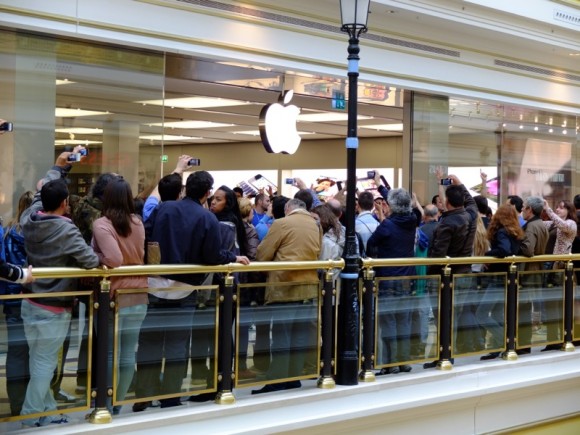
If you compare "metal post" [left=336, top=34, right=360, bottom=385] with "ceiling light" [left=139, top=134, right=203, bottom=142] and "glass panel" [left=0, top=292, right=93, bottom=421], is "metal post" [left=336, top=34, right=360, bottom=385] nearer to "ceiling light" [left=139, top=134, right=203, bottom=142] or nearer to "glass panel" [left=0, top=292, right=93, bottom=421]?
"glass panel" [left=0, top=292, right=93, bottom=421]

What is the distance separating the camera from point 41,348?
20.1ft

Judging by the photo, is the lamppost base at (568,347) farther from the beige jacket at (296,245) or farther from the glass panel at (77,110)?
the glass panel at (77,110)

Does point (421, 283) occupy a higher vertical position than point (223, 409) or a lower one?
higher

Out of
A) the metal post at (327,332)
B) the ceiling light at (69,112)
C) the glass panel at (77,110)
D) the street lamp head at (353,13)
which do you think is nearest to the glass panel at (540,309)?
the metal post at (327,332)

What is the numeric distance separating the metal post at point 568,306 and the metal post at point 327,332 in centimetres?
394

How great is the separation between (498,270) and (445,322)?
107 centimetres

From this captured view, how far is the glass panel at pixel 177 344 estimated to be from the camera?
6.71m

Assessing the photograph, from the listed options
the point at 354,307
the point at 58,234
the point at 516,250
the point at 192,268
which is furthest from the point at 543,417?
Result: the point at 58,234

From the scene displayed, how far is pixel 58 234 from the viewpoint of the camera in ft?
20.4

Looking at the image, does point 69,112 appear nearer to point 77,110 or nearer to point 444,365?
point 77,110

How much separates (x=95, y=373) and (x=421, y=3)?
8.78 meters

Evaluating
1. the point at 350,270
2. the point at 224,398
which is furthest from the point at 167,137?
the point at 224,398

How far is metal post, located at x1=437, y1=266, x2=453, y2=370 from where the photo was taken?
9148 millimetres

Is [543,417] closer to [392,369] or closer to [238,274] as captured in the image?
[392,369]
